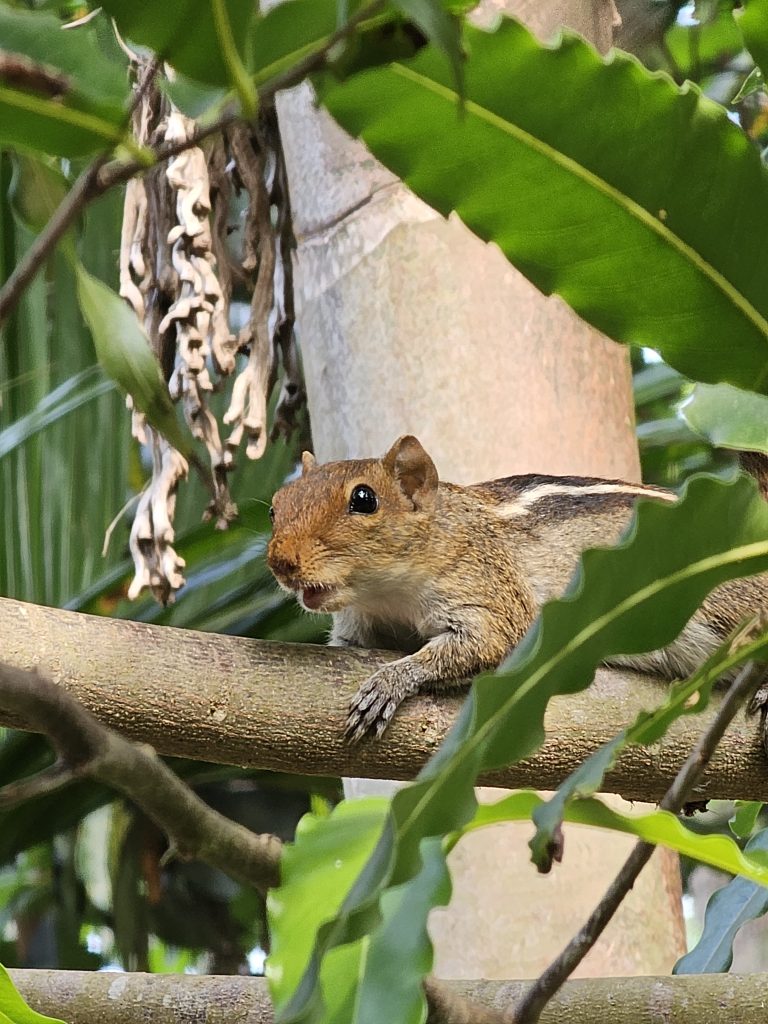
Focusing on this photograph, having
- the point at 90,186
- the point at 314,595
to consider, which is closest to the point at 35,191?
the point at 90,186

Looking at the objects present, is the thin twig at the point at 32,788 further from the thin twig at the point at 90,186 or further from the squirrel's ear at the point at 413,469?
the squirrel's ear at the point at 413,469

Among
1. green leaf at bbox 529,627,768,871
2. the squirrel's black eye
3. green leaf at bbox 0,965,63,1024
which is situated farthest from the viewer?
the squirrel's black eye

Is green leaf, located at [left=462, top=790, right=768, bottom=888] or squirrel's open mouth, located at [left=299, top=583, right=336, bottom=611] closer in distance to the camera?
green leaf, located at [left=462, top=790, right=768, bottom=888]

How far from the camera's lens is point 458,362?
1.82 metres

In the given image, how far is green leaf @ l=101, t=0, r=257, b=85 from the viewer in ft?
2.04

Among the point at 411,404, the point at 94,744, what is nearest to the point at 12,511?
the point at 411,404

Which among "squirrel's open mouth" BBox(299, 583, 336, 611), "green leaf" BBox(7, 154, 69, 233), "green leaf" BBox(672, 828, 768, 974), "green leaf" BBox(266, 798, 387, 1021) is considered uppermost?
"green leaf" BBox(7, 154, 69, 233)

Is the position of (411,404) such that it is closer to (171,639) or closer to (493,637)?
(493,637)

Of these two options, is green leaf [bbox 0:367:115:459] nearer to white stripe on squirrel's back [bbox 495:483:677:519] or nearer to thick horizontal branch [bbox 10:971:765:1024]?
white stripe on squirrel's back [bbox 495:483:677:519]

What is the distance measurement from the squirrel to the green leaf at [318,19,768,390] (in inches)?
26.3

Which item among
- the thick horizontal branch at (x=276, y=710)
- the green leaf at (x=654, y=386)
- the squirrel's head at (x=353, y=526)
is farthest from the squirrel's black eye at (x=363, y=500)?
the green leaf at (x=654, y=386)

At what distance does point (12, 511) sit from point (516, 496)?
1.08 meters

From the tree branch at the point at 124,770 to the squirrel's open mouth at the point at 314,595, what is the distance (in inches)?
39.8

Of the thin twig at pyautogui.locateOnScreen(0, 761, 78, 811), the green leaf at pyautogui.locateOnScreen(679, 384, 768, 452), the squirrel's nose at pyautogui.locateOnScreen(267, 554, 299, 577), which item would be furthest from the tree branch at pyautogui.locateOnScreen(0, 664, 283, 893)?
the squirrel's nose at pyautogui.locateOnScreen(267, 554, 299, 577)
